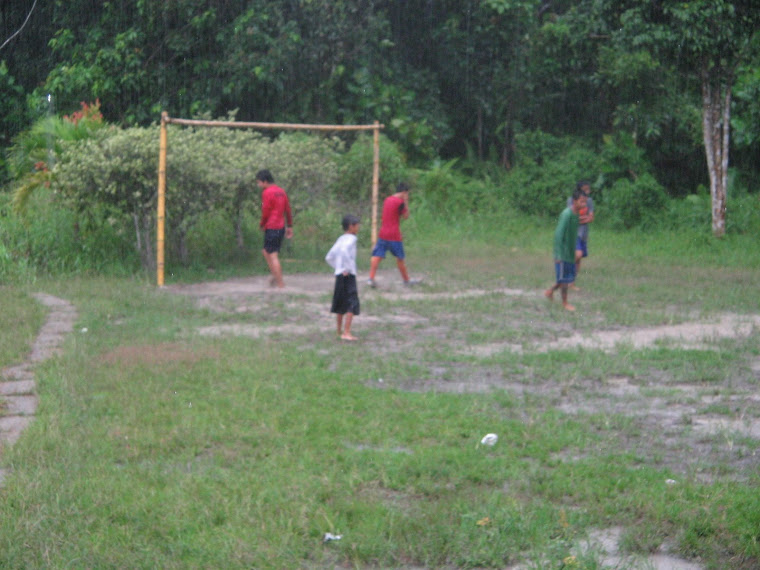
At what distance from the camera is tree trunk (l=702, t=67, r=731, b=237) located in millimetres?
17328

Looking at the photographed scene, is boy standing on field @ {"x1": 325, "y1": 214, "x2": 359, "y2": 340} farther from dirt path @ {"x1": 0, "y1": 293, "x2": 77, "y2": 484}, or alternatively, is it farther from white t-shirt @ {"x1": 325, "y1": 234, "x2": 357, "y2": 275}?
dirt path @ {"x1": 0, "y1": 293, "x2": 77, "y2": 484}

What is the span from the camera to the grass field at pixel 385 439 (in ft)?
14.6

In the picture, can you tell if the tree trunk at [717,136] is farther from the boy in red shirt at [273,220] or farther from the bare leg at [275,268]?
the bare leg at [275,268]

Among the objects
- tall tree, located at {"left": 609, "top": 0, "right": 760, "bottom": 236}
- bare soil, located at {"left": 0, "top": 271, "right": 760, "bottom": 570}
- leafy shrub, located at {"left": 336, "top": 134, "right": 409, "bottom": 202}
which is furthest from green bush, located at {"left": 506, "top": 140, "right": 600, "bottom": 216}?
bare soil, located at {"left": 0, "top": 271, "right": 760, "bottom": 570}

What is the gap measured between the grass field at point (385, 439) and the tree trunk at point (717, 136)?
23.0 ft

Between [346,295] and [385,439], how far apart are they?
3518 mm

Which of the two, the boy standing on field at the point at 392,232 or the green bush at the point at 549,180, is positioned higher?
the green bush at the point at 549,180

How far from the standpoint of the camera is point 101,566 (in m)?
4.19

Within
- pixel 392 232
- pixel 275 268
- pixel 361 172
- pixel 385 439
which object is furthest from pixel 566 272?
pixel 361 172

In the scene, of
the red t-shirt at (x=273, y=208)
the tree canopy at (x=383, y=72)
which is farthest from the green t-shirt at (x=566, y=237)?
the tree canopy at (x=383, y=72)

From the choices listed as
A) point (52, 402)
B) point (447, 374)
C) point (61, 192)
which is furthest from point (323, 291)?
A: point (52, 402)

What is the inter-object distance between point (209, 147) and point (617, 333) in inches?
281

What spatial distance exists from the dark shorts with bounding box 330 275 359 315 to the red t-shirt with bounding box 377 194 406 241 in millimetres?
3988

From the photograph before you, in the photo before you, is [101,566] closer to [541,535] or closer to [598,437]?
[541,535]
